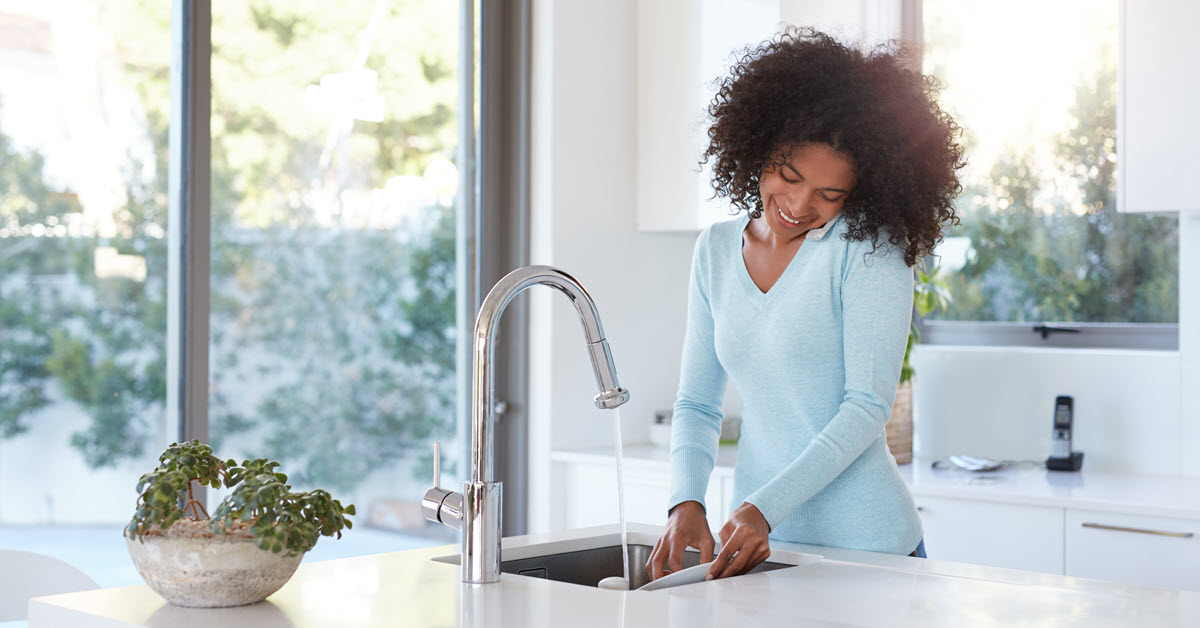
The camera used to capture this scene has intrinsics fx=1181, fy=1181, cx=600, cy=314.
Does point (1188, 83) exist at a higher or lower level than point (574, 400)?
higher

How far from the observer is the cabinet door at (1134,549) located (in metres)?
2.24

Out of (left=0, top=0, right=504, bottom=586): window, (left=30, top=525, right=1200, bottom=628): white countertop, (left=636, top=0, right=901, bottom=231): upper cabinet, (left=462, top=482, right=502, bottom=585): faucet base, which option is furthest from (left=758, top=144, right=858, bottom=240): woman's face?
(left=0, top=0, right=504, bottom=586): window

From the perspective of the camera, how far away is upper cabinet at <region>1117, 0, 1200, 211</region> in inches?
96.4

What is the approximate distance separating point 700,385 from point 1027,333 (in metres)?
1.62

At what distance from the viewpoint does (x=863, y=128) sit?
1685 millimetres

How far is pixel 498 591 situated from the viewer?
1.28m

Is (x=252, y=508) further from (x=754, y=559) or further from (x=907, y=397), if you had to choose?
(x=907, y=397)

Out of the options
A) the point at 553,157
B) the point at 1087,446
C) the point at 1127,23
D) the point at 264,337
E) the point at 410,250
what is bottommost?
the point at 1087,446

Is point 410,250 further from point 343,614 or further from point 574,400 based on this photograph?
point 343,614

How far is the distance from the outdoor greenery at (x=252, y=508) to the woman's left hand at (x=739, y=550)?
48 cm

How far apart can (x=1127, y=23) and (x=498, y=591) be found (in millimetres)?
1982

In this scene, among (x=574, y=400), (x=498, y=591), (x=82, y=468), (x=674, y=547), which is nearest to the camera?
(x=498, y=591)

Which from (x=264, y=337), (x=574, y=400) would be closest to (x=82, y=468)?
(x=264, y=337)

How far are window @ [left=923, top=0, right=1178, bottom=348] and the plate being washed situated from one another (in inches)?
75.8
